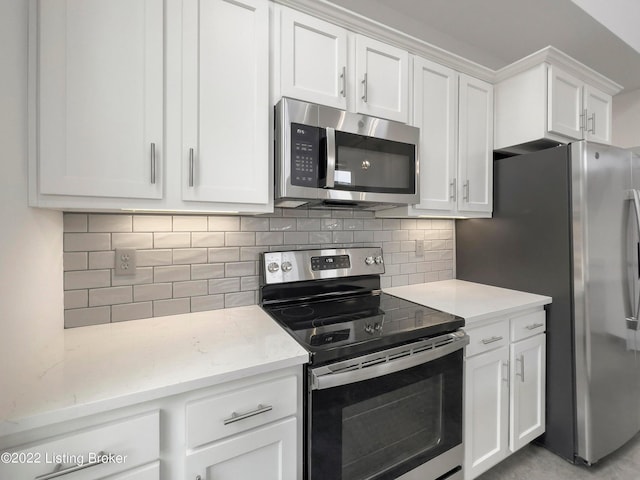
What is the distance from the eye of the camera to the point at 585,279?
63.0 inches

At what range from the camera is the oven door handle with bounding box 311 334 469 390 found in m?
1.00

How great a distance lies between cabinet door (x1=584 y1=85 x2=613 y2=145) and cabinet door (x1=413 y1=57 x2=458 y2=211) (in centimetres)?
101

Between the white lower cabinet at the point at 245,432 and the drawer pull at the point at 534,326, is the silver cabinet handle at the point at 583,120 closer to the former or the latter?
the drawer pull at the point at 534,326

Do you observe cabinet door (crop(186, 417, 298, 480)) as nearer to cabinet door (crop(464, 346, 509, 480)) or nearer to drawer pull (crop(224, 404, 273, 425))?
drawer pull (crop(224, 404, 273, 425))

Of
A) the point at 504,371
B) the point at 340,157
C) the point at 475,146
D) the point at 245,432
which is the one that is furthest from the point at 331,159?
the point at 504,371

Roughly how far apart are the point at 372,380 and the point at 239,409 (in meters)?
0.49

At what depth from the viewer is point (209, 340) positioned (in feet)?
3.66

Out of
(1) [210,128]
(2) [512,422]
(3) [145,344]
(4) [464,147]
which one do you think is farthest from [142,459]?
(4) [464,147]

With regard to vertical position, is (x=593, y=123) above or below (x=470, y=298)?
above

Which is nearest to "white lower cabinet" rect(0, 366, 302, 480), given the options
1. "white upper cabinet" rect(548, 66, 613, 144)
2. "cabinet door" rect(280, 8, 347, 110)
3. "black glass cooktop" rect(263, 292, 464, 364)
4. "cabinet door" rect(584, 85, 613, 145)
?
"black glass cooktop" rect(263, 292, 464, 364)

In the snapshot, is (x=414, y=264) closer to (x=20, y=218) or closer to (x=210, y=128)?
(x=210, y=128)

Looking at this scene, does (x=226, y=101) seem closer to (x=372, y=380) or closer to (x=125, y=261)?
(x=125, y=261)

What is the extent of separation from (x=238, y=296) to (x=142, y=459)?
815 millimetres

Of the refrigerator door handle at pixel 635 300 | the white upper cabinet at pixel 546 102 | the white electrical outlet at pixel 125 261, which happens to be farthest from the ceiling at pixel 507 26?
the white electrical outlet at pixel 125 261
